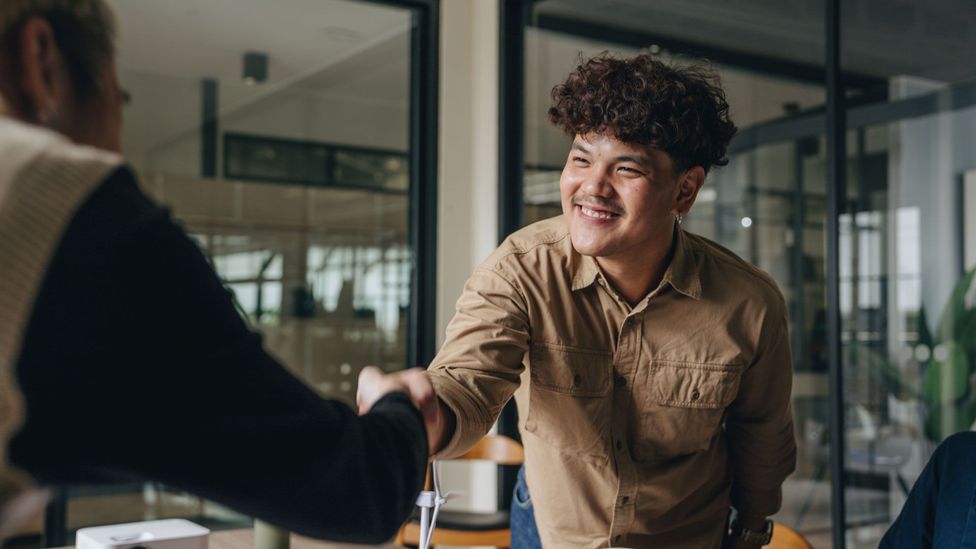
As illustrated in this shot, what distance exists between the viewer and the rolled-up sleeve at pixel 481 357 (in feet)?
5.46

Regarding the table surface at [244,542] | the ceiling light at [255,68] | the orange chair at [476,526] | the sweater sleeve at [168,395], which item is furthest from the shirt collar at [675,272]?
the ceiling light at [255,68]

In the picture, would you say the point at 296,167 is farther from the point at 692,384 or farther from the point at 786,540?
the point at 786,540

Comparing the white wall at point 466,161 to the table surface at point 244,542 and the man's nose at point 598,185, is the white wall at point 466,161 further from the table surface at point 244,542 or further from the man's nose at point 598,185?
the man's nose at point 598,185

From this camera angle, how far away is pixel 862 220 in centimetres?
312

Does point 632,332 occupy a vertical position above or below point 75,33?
below

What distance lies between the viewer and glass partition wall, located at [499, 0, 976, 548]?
294 cm

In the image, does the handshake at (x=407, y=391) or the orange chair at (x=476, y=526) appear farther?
the orange chair at (x=476, y=526)

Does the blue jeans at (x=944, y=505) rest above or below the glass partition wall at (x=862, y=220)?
below

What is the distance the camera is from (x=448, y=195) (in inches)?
176

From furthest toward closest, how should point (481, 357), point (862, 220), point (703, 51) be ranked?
point (703, 51), point (862, 220), point (481, 357)

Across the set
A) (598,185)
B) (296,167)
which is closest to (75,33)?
(598,185)

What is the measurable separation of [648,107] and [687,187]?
0.23m

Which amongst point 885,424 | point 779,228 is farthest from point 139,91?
point 885,424

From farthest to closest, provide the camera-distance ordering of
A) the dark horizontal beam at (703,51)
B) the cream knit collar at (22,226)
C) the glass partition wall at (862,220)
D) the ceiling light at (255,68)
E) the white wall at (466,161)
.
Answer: the white wall at (466,161) → the ceiling light at (255,68) → the dark horizontal beam at (703,51) → the glass partition wall at (862,220) → the cream knit collar at (22,226)
